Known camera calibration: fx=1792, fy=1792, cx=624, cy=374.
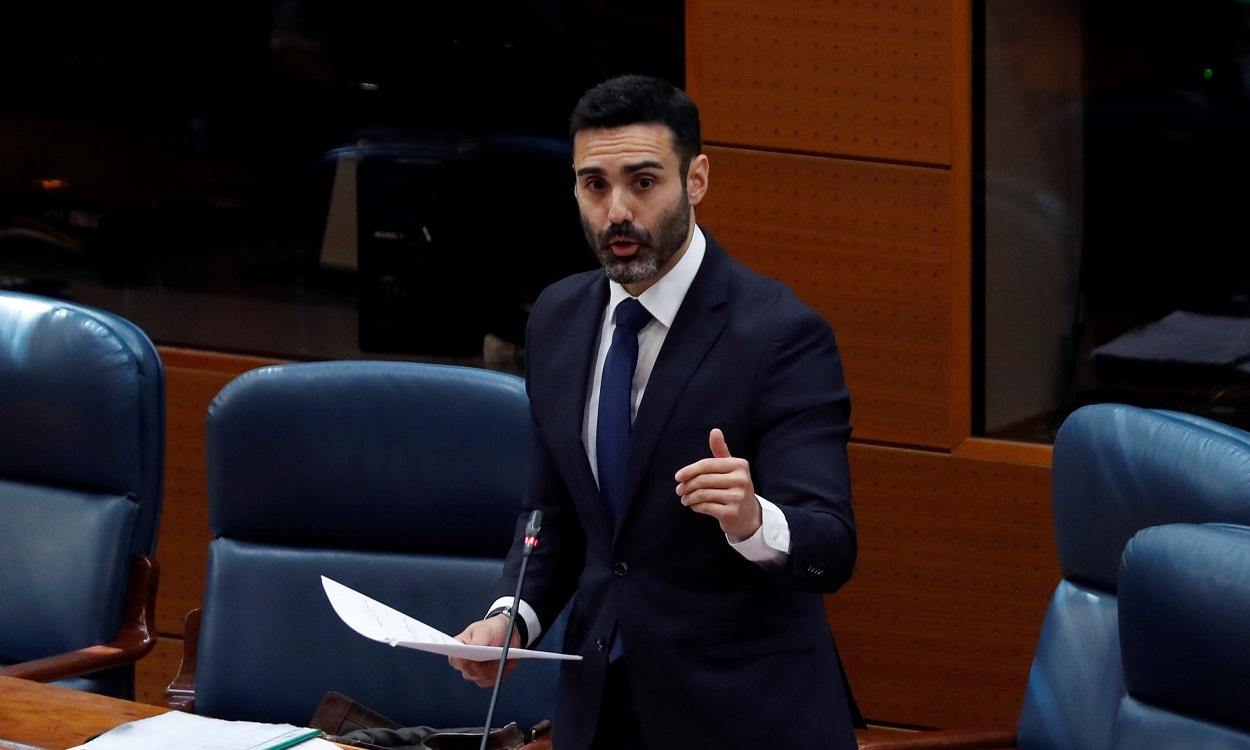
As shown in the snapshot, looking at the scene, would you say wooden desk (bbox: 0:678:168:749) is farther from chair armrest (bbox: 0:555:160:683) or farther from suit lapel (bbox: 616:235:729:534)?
suit lapel (bbox: 616:235:729:534)

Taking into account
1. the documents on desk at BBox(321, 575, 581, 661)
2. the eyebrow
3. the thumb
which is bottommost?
the documents on desk at BBox(321, 575, 581, 661)

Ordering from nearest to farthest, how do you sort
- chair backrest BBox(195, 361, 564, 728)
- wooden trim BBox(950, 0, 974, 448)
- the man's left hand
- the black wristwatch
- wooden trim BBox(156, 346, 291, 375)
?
the man's left hand
the black wristwatch
chair backrest BBox(195, 361, 564, 728)
wooden trim BBox(950, 0, 974, 448)
wooden trim BBox(156, 346, 291, 375)

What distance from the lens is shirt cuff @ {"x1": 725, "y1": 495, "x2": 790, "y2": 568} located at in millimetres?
2029

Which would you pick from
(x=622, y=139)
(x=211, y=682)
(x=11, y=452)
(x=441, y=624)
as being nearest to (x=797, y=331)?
(x=622, y=139)

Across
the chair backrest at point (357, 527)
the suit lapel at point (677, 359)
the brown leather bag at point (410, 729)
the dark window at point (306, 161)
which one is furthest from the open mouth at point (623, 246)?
the dark window at point (306, 161)

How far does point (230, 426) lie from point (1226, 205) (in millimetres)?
2009

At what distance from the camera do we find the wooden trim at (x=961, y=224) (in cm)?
363

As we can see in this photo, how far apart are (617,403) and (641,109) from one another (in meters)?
0.37

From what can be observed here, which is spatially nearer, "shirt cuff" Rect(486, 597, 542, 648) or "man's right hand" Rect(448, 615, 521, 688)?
"man's right hand" Rect(448, 615, 521, 688)

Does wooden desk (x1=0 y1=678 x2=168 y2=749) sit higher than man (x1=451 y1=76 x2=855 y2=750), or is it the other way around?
man (x1=451 y1=76 x2=855 y2=750)

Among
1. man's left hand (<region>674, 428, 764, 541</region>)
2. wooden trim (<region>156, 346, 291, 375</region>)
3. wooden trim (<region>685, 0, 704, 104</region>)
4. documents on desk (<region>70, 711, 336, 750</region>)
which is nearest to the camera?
man's left hand (<region>674, 428, 764, 541</region>)

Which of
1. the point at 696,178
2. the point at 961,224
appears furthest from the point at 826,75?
the point at 696,178

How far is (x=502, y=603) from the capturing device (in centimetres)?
233

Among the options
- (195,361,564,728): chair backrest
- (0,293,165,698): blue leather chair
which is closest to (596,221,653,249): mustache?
(195,361,564,728): chair backrest
